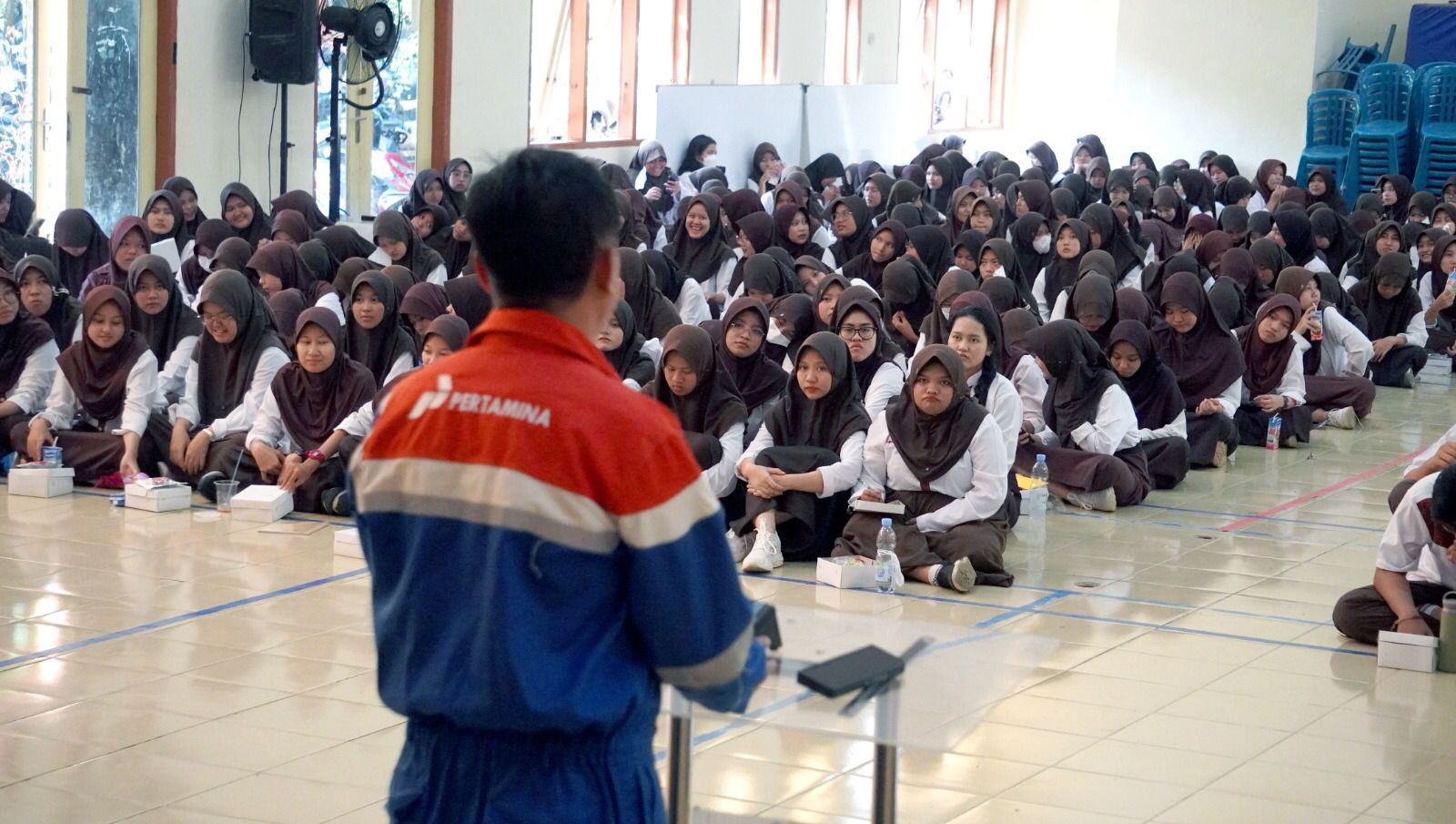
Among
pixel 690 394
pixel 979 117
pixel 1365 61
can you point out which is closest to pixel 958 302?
pixel 690 394

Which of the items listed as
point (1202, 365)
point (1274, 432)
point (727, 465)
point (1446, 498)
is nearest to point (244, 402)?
point (727, 465)

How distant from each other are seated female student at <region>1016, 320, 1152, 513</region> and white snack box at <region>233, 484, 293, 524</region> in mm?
2999

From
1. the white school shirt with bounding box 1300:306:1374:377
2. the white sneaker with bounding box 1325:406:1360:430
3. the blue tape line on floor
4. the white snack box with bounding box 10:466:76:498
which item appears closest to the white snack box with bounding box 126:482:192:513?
the white snack box with bounding box 10:466:76:498

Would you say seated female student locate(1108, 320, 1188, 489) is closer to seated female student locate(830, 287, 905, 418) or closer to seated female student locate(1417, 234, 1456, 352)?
seated female student locate(830, 287, 905, 418)

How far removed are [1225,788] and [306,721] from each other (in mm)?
2128

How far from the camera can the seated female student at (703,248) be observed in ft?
35.0

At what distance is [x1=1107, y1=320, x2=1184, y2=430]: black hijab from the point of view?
24.8ft

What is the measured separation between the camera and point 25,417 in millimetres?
7188

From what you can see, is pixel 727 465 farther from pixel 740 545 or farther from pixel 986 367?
pixel 986 367

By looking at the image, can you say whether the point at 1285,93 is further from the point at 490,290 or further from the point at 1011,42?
the point at 490,290

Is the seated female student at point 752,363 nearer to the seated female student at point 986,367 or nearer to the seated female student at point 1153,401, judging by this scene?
the seated female student at point 986,367

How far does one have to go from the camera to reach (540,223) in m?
1.82

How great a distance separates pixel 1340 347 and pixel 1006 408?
A: 378 cm

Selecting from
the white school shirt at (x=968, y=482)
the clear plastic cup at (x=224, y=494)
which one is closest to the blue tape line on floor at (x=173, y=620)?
the clear plastic cup at (x=224, y=494)
